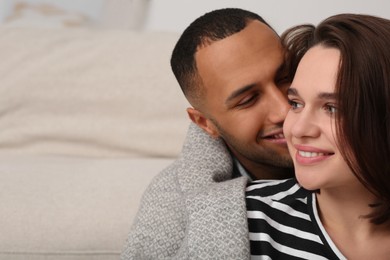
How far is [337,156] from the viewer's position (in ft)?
3.31

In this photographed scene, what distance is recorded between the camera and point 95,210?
1.56m

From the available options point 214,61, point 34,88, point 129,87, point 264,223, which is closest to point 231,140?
point 214,61

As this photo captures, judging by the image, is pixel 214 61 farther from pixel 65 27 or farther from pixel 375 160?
pixel 65 27

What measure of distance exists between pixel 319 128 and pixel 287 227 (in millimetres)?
→ 204

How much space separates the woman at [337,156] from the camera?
98 cm

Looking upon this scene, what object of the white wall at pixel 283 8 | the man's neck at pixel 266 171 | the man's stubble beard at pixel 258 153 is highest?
the white wall at pixel 283 8

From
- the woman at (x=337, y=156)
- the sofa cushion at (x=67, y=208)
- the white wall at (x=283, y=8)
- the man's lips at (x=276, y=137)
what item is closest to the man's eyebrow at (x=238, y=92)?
the man's lips at (x=276, y=137)

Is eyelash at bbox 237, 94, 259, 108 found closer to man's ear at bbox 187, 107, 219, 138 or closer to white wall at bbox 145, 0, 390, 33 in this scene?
man's ear at bbox 187, 107, 219, 138

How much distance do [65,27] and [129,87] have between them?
0.48m

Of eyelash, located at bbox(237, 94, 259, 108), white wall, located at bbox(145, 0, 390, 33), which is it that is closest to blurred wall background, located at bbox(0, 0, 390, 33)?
white wall, located at bbox(145, 0, 390, 33)

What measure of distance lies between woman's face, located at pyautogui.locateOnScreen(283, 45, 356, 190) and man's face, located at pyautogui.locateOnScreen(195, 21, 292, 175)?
0.29 meters

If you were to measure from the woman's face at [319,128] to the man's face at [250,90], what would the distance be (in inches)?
11.3

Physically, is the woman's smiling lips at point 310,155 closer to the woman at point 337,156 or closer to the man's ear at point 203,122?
the woman at point 337,156

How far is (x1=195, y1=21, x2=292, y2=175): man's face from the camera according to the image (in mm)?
1334
